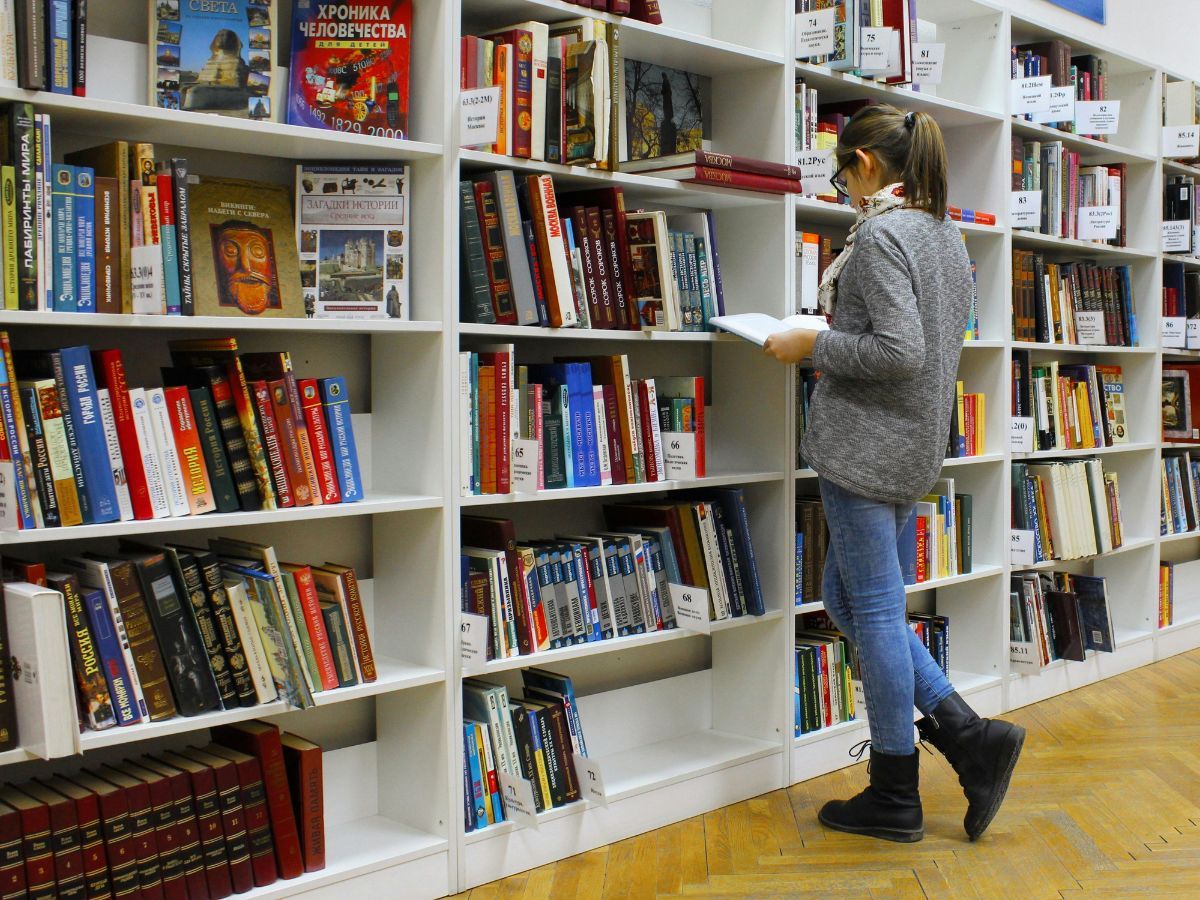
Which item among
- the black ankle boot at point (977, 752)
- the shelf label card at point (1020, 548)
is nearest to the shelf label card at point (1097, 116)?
the shelf label card at point (1020, 548)

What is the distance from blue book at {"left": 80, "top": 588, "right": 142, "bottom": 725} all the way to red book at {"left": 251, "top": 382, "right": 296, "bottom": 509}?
0.34m

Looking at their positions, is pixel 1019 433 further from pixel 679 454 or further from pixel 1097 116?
pixel 679 454

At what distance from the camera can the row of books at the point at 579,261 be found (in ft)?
7.72

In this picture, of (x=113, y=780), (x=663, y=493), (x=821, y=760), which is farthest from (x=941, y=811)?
(x=113, y=780)

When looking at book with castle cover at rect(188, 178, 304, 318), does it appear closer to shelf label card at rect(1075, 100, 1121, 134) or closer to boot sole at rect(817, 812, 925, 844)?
boot sole at rect(817, 812, 925, 844)

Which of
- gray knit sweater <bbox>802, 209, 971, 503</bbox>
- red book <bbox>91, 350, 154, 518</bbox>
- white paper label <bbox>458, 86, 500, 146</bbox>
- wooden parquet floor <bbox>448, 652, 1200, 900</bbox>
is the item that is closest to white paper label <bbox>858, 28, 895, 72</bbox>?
gray knit sweater <bbox>802, 209, 971, 503</bbox>

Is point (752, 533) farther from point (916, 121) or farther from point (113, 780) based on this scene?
point (113, 780)

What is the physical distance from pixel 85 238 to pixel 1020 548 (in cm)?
283

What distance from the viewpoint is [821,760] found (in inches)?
121

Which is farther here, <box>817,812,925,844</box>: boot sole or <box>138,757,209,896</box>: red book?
<box>817,812,925,844</box>: boot sole

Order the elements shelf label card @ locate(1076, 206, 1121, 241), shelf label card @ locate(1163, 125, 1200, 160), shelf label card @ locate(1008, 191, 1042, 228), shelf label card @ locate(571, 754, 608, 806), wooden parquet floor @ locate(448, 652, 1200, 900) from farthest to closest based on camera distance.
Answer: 1. shelf label card @ locate(1163, 125, 1200, 160)
2. shelf label card @ locate(1076, 206, 1121, 241)
3. shelf label card @ locate(1008, 191, 1042, 228)
4. shelf label card @ locate(571, 754, 608, 806)
5. wooden parquet floor @ locate(448, 652, 1200, 900)

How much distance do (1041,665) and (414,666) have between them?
223 centimetres

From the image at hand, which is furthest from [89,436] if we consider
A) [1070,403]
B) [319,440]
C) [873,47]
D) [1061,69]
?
[1061,69]

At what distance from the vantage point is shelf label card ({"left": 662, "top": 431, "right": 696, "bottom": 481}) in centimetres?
269
